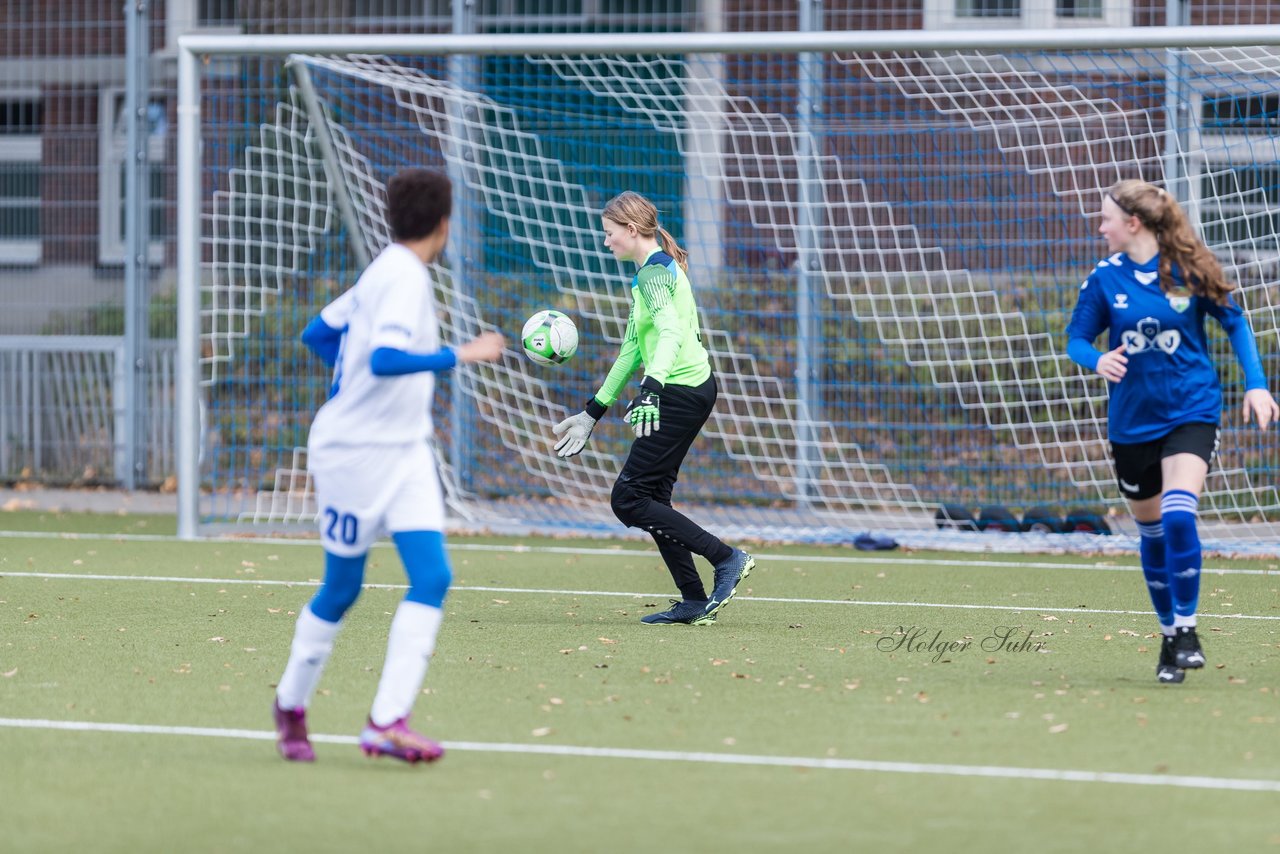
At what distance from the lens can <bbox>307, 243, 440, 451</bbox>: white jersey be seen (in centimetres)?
489

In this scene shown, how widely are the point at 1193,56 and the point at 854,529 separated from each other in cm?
377

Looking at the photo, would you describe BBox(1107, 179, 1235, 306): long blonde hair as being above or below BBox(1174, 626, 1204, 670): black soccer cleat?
above

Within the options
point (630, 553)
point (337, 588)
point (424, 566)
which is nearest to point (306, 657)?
point (337, 588)

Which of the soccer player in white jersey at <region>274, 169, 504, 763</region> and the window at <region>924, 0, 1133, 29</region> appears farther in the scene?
the window at <region>924, 0, 1133, 29</region>

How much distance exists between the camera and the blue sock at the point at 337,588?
504 cm

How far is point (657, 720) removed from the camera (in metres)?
5.75

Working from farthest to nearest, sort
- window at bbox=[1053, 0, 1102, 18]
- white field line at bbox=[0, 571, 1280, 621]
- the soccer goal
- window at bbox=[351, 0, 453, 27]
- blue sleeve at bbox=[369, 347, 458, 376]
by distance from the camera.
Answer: window at bbox=[351, 0, 453, 27] < window at bbox=[1053, 0, 1102, 18] < the soccer goal < white field line at bbox=[0, 571, 1280, 621] < blue sleeve at bbox=[369, 347, 458, 376]

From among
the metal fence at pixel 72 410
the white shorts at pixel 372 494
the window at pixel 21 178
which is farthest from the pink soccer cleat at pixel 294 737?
the window at pixel 21 178

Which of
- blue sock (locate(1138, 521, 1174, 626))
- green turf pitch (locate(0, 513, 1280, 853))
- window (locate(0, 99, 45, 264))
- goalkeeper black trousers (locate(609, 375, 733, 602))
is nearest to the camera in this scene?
green turf pitch (locate(0, 513, 1280, 853))

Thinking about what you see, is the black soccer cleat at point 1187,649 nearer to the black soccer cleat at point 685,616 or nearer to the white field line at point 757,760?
the white field line at point 757,760

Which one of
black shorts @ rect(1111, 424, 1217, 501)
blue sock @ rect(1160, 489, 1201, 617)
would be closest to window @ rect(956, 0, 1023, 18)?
black shorts @ rect(1111, 424, 1217, 501)

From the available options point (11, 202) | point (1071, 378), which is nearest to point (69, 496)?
point (11, 202)

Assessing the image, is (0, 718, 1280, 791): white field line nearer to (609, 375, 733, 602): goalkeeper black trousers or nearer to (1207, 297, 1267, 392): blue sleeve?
(1207, 297, 1267, 392): blue sleeve

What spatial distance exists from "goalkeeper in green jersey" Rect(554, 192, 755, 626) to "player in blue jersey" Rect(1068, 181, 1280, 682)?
6.34 feet
